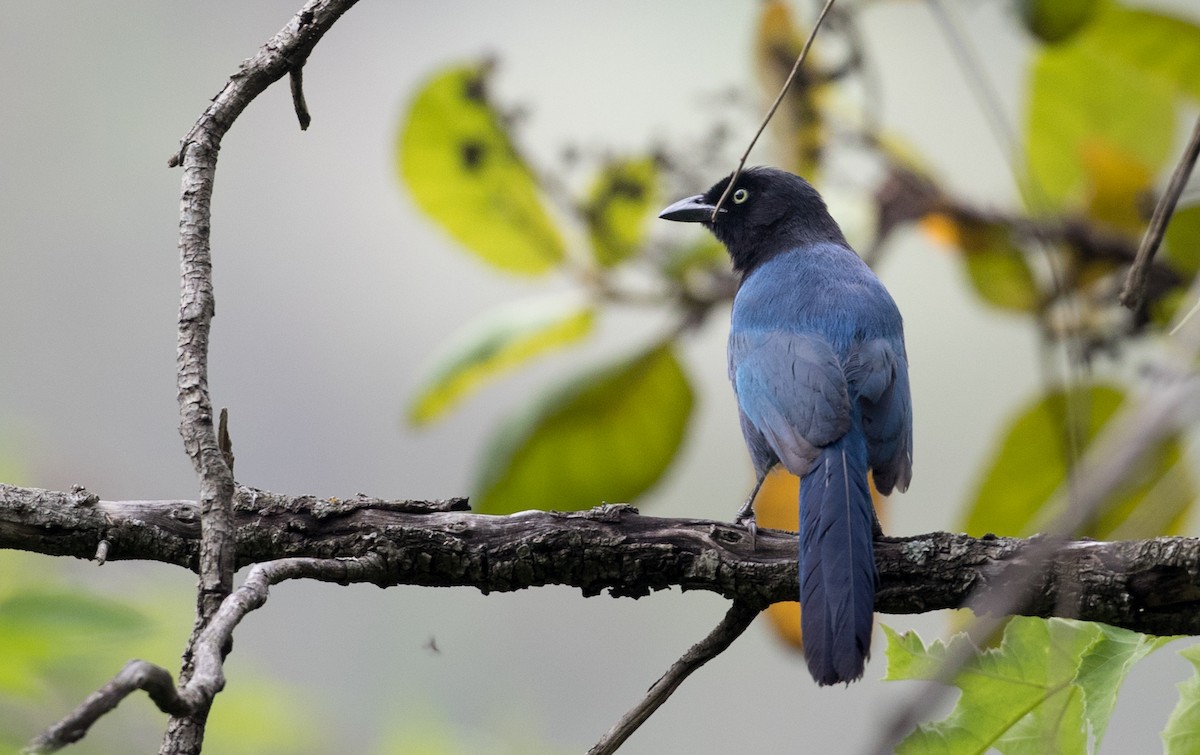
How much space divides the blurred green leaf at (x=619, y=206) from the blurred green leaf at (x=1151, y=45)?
1.60 metres

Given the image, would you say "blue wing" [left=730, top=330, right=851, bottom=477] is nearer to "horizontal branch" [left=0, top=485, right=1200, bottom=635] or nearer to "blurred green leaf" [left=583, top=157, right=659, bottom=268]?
"horizontal branch" [left=0, top=485, right=1200, bottom=635]

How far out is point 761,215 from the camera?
13.2 ft

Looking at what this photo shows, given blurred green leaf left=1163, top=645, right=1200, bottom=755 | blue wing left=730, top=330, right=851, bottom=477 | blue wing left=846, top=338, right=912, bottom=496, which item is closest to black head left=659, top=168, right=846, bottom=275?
blue wing left=730, top=330, right=851, bottom=477

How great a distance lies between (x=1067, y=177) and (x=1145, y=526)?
3.34m

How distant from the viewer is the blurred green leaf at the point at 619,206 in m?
3.94

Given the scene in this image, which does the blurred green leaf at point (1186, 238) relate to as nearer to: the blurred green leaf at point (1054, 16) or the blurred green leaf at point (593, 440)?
the blurred green leaf at point (1054, 16)

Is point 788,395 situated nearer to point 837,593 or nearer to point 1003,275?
point 837,593

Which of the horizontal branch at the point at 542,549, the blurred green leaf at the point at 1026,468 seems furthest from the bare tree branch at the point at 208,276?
the blurred green leaf at the point at 1026,468

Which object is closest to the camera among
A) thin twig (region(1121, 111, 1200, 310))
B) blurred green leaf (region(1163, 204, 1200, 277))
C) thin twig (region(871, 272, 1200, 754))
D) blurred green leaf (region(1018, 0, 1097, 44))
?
thin twig (region(871, 272, 1200, 754))

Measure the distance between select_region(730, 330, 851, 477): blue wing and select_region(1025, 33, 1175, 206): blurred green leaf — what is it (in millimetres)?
1518

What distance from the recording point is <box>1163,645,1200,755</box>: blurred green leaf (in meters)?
1.69

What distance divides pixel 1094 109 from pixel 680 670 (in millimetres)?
2989

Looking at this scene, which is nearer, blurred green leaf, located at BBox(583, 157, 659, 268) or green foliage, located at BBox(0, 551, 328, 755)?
green foliage, located at BBox(0, 551, 328, 755)

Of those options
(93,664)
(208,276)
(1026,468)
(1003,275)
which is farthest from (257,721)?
(1003,275)
